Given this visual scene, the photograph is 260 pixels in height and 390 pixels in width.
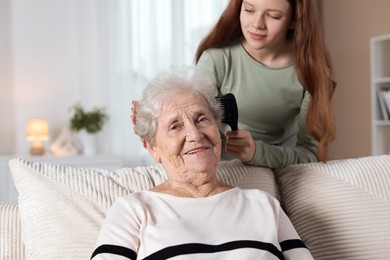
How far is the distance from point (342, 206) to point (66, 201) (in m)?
0.80

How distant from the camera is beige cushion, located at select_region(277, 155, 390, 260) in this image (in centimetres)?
189

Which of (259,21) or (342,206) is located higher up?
(259,21)

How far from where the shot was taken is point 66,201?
5.76 feet

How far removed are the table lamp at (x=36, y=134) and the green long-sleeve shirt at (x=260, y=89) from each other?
2.95 meters

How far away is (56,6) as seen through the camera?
5.29 metres

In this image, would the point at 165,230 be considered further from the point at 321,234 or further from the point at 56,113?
the point at 56,113

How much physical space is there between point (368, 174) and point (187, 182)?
24.6 inches

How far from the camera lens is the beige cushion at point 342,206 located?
1.89 m

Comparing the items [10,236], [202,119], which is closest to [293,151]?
[202,119]

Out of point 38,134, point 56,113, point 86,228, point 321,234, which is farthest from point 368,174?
point 56,113

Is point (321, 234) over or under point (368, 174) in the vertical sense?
under

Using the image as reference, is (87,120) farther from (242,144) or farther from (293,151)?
(242,144)

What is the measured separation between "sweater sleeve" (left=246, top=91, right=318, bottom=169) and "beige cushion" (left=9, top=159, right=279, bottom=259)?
34 centimetres

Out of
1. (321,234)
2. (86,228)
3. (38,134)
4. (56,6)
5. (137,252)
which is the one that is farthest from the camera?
(56,6)
